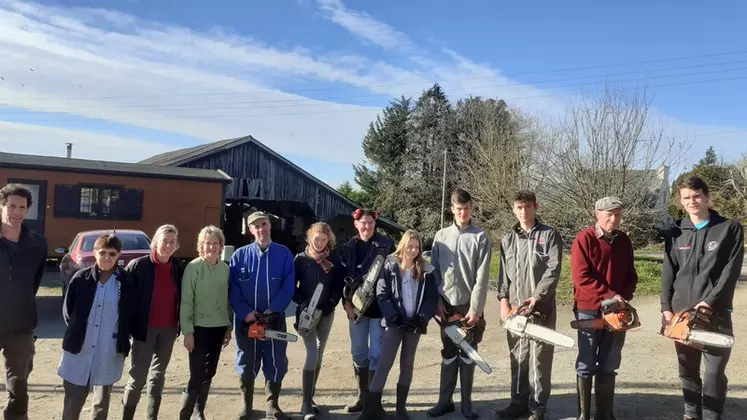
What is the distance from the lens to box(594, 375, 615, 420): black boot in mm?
4414

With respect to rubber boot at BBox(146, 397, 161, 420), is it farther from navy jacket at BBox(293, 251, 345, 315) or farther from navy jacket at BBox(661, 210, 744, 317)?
navy jacket at BBox(661, 210, 744, 317)

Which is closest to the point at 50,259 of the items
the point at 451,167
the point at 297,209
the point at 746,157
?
the point at 297,209

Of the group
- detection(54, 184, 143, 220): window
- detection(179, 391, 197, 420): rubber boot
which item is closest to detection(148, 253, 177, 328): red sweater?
detection(179, 391, 197, 420): rubber boot

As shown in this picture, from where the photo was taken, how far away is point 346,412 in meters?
4.97

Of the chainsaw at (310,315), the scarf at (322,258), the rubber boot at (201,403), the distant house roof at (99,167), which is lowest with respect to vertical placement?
the rubber boot at (201,403)

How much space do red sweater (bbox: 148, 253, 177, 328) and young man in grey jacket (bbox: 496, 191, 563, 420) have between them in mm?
2927

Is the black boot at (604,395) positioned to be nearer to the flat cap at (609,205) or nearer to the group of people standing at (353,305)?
the group of people standing at (353,305)

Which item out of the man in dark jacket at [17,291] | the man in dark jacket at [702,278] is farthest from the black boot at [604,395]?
the man in dark jacket at [17,291]

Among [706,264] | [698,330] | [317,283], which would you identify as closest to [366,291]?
[317,283]

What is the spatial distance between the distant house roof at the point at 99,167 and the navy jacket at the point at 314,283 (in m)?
14.5

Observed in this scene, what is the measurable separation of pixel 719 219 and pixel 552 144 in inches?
581

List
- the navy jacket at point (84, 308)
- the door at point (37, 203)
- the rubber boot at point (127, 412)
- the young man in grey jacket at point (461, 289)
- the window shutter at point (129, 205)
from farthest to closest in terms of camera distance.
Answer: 1. the window shutter at point (129, 205)
2. the door at point (37, 203)
3. the young man in grey jacket at point (461, 289)
4. the rubber boot at point (127, 412)
5. the navy jacket at point (84, 308)

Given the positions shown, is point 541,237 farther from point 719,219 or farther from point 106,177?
point 106,177

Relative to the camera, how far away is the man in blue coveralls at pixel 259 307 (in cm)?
464
